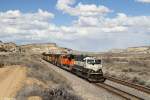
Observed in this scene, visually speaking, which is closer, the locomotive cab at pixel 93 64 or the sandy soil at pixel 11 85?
the sandy soil at pixel 11 85

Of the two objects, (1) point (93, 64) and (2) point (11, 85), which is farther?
(1) point (93, 64)

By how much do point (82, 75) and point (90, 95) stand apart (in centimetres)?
1654

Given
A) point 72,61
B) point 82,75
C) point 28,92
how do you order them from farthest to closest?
point 72,61 → point 82,75 → point 28,92

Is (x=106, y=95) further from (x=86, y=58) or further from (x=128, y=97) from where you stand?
(x=86, y=58)

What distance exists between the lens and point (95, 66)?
129 feet

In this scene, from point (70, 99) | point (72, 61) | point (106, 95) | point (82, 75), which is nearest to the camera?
point (70, 99)

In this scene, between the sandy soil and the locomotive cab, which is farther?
the locomotive cab

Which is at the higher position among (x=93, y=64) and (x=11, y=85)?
(x=93, y=64)

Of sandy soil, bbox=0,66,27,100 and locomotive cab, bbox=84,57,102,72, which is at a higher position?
locomotive cab, bbox=84,57,102,72

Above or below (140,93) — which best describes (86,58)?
above

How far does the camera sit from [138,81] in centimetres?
3859

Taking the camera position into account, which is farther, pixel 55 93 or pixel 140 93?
pixel 140 93

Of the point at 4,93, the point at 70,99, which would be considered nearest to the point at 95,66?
the point at 4,93

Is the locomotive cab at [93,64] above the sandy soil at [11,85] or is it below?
above
